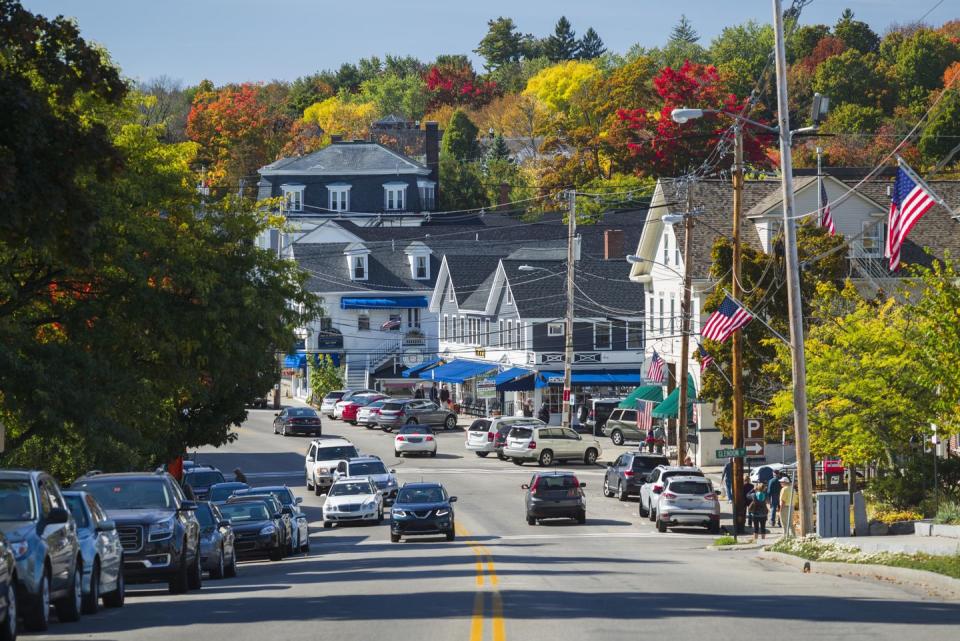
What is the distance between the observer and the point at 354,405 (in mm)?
80562

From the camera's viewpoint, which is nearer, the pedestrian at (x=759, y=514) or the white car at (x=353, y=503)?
the pedestrian at (x=759, y=514)

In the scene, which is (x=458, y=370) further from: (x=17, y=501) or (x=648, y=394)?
(x=17, y=501)

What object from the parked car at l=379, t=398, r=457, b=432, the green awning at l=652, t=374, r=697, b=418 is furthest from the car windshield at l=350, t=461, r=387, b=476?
the parked car at l=379, t=398, r=457, b=432

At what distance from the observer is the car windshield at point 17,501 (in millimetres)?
16406

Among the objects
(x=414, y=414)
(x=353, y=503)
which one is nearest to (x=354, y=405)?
(x=414, y=414)

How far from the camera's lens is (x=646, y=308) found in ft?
230

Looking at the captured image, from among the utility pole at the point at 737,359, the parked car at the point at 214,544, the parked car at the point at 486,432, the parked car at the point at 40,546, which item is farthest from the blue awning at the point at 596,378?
the parked car at the point at 40,546

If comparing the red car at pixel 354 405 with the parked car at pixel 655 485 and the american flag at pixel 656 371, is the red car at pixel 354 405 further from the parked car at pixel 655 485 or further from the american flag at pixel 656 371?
the parked car at pixel 655 485

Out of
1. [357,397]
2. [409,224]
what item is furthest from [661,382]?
[409,224]

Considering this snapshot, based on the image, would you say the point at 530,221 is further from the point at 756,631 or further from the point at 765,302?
the point at 756,631

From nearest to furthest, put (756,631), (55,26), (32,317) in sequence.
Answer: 1. (756,631)
2. (55,26)
3. (32,317)

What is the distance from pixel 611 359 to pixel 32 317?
Answer: 49.5 meters

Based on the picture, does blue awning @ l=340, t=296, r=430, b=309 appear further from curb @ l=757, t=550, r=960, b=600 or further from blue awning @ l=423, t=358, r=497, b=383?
curb @ l=757, t=550, r=960, b=600

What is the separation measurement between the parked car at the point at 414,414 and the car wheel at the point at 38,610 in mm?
59270
